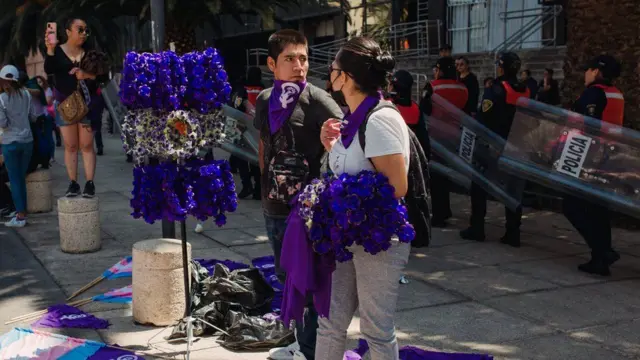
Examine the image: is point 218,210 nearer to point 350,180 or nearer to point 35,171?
point 350,180

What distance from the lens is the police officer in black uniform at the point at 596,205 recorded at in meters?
6.75

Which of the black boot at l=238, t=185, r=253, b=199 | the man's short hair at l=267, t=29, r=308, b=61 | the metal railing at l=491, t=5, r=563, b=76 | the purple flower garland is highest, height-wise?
the metal railing at l=491, t=5, r=563, b=76

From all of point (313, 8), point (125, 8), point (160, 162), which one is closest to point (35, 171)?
point (160, 162)

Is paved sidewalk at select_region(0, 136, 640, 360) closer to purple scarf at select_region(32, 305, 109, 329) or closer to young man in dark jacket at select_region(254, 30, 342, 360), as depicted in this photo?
purple scarf at select_region(32, 305, 109, 329)

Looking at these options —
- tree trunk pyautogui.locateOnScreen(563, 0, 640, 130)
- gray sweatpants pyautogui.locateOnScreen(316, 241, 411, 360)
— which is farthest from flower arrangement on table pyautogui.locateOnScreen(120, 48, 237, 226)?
tree trunk pyautogui.locateOnScreen(563, 0, 640, 130)

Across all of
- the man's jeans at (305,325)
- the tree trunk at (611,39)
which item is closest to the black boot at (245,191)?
the tree trunk at (611,39)

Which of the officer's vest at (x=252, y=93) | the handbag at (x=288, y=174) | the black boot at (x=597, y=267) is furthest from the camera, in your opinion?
the officer's vest at (x=252, y=93)

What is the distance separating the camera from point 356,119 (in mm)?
3314

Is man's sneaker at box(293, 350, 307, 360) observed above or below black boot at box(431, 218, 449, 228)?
above

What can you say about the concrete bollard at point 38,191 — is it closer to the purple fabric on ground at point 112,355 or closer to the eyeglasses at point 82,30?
the eyeglasses at point 82,30

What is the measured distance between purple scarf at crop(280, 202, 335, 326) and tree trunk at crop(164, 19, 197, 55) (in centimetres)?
1325

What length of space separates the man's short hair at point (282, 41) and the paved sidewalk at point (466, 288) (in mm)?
1930

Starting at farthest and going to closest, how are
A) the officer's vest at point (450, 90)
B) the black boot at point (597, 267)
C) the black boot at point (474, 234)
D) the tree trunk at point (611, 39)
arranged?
the officer's vest at point (450, 90) → the tree trunk at point (611, 39) → the black boot at point (474, 234) → the black boot at point (597, 267)

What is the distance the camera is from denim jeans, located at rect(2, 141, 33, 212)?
8.39 m
